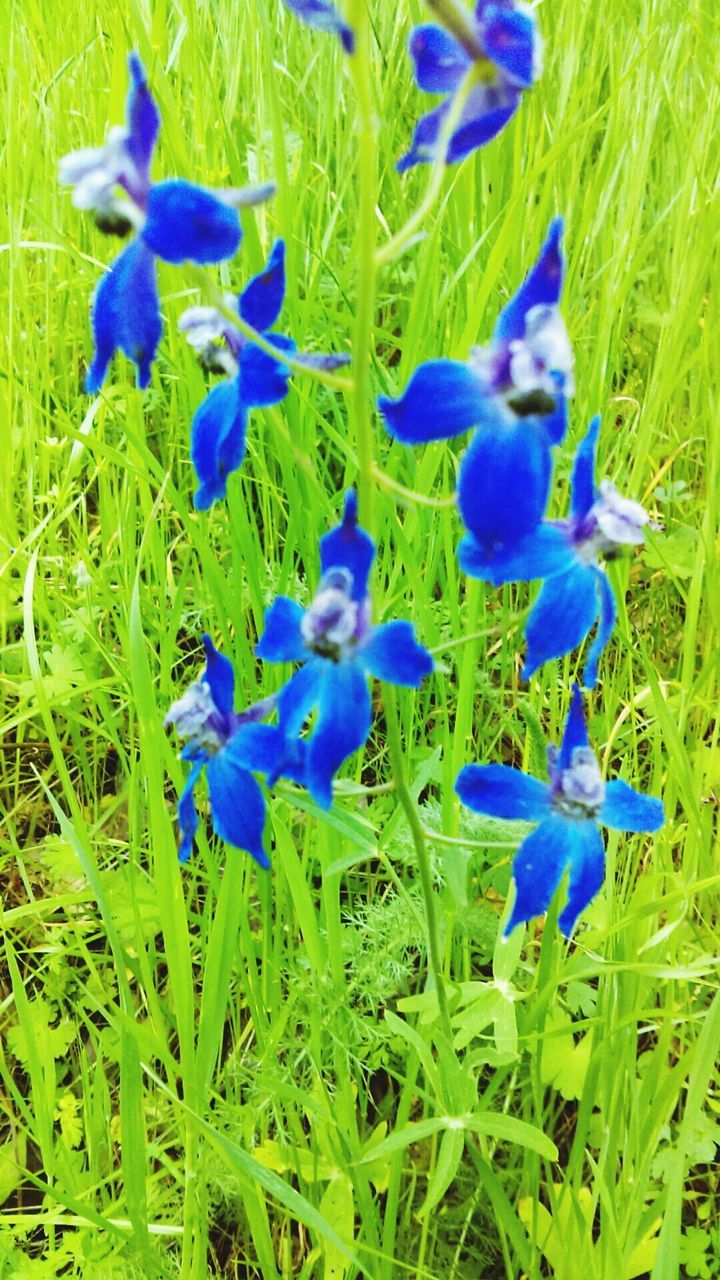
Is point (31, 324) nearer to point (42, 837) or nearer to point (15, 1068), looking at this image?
point (42, 837)

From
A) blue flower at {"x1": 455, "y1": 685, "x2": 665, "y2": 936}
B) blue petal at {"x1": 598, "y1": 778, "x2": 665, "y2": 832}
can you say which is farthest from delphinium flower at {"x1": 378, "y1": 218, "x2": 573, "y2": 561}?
blue petal at {"x1": 598, "y1": 778, "x2": 665, "y2": 832}

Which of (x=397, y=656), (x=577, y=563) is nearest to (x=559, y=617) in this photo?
(x=577, y=563)

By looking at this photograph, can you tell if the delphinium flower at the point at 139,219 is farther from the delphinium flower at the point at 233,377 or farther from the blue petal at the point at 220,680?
the blue petal at the point at 220,680

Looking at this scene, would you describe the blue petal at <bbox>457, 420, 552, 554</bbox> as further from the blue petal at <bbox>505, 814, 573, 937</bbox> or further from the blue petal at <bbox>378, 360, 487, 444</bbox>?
the blue petal at <bbox>505, 814, 573, 937</bbox>

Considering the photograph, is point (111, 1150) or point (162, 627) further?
point (162, 627)

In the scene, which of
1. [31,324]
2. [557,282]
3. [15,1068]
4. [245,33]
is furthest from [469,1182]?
[245,33]

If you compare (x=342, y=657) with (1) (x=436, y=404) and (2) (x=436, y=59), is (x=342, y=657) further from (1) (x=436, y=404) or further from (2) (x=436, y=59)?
(2) (x=436, y=59)
